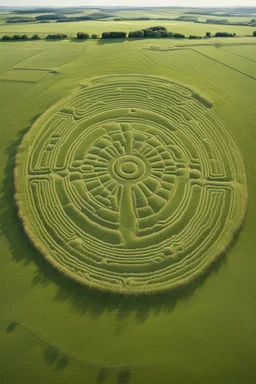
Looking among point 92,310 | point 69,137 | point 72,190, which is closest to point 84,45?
point 69,137

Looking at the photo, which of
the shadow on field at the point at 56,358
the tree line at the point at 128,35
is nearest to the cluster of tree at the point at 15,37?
the tree line at the point at 128,35

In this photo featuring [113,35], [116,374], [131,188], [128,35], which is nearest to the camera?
[116,374]

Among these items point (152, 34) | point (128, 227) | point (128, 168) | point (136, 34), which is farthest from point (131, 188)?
point (152, 34)

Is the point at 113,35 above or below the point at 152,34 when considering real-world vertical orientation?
below

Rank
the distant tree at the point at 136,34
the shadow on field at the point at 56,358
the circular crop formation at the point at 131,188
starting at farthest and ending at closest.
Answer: the distant tree at the point at 136,34 < the circular crop formation at the point at 131,188 < the shadow on field at the point at 56,358

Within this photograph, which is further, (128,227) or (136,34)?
(136,34)

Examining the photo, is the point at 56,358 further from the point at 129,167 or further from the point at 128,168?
the point at 129,167

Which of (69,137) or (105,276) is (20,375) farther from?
(69,137)

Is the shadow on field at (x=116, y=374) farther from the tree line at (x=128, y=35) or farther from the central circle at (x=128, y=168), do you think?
the tree line at (x=128, y=35)
